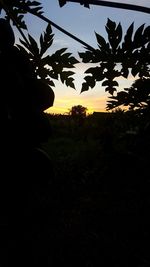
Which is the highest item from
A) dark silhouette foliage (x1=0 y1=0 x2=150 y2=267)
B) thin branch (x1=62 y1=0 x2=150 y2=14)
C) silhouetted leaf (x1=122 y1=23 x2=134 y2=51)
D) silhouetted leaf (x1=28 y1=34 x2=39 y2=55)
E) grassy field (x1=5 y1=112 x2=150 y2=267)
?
thin branch (x1=62 y1=0 x2=150 y2=14)

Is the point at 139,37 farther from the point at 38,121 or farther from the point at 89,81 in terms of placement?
the point at 38,121

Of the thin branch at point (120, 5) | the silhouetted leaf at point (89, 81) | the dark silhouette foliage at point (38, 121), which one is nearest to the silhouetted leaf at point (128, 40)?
the dark silhouette foliage at point (38, 121)

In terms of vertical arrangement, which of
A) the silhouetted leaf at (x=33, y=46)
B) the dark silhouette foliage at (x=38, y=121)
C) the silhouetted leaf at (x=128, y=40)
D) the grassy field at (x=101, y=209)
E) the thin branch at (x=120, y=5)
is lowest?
the grassy field at (x=101, y=209)

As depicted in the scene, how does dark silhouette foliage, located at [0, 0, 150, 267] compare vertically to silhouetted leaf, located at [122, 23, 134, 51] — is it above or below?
below

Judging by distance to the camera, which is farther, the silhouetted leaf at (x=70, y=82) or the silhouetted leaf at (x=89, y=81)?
the silhouetted leaf at (x=70, y=82)

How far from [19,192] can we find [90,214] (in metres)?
6.03

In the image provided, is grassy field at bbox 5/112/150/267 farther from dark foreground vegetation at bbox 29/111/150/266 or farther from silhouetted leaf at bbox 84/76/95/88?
silhouetted leaf at bbox 84/76/95/88

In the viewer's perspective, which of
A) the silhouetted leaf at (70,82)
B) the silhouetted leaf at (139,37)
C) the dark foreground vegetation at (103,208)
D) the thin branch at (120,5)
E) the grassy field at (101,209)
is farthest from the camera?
the dark foreground vegetation at (103,208)

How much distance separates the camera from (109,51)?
1622 millimetres

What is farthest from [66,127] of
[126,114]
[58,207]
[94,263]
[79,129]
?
[126,114]

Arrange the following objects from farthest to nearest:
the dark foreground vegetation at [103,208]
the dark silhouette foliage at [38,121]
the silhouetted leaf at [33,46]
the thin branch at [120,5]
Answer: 1. the dark foreground vegetation at [103,208]
2. the silhouetted leaf at [33,46]
3. the thin branch at [120,5]
4. the dark silhouette foliage at [38,121]

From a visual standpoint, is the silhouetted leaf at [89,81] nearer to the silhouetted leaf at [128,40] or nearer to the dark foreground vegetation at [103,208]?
the silhouetted leaf at [128,40]

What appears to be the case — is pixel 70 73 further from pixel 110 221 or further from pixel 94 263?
pixel 110 221

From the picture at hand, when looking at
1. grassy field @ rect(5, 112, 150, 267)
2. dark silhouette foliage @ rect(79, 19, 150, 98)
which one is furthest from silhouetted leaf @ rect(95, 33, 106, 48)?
grassy field @ rect(5, 112, 150, 267)
